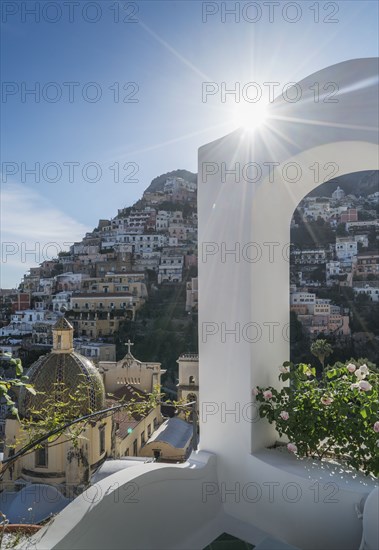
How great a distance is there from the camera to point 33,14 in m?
3.30

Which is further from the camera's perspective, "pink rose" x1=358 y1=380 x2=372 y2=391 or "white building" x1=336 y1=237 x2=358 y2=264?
"white building" x1=336 y1=237 x2=358 y2=264

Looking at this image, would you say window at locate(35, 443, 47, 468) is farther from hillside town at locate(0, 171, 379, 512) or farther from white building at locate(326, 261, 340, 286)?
white building at locate(326, 261, 340, 286)

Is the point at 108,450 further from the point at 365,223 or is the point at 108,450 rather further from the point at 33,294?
the point at 33,294

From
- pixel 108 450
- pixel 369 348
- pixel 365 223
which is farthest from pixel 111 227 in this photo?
pixel 108 450

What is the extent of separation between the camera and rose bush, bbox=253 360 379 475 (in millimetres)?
1715

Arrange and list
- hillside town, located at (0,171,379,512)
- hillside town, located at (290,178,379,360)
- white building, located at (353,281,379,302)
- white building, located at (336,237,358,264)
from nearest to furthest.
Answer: hillside town, located at (0,171,379,512) < hillside town, located at (290,178,379,360) < white building, located at (353,281,379,302) < white building, located at (336,237,358,264)

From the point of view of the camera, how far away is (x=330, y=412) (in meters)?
1.81

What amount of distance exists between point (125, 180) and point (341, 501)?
270 cm

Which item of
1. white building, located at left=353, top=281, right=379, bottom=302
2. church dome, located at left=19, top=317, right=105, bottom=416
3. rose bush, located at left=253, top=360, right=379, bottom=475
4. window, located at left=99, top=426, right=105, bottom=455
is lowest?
window, located at left=99, top=426, right=105, bottom=455

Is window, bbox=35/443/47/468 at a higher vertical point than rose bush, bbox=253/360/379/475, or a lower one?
lower

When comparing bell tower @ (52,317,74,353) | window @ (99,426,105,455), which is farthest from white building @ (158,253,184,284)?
window @ (99,426,105,455)

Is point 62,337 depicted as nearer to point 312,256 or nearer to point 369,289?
point 312,256

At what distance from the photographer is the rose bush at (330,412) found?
67.5 inches

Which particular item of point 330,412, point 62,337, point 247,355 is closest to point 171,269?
point 62,337
